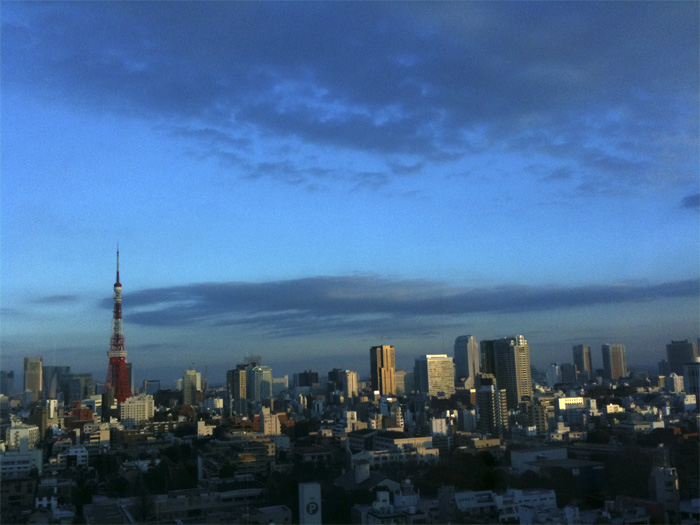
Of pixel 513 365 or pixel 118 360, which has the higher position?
pixel 118 360

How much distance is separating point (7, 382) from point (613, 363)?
14.5 metres

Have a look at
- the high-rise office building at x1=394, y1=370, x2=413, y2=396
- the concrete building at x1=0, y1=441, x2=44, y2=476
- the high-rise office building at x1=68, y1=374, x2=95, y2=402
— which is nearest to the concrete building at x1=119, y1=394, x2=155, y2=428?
the high-rise office building at x1=68, y1=374, x2=95, y2=402

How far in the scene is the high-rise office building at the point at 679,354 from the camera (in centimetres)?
1361

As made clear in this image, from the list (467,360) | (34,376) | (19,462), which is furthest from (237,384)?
(19,462)

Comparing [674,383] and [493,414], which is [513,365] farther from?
[493,414]

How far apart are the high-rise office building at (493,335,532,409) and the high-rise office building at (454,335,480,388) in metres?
0.59

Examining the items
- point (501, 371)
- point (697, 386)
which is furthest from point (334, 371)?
point (697, 386)

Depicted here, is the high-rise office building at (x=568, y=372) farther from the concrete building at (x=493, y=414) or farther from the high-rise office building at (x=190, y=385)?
the high-rise office building at (x=190, y=385)

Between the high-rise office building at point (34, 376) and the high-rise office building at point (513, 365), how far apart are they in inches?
391

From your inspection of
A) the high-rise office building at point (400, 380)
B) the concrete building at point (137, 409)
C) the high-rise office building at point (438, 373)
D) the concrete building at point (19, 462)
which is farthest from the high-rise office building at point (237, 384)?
the concrete building at point (19, 462)

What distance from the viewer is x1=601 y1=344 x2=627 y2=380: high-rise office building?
638 inches

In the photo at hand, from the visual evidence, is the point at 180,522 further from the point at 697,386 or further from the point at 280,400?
→ the point at 280,400

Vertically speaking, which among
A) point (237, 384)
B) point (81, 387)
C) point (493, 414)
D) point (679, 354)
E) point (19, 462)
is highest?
point (679, 354)

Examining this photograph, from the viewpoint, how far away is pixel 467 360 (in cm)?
1612
